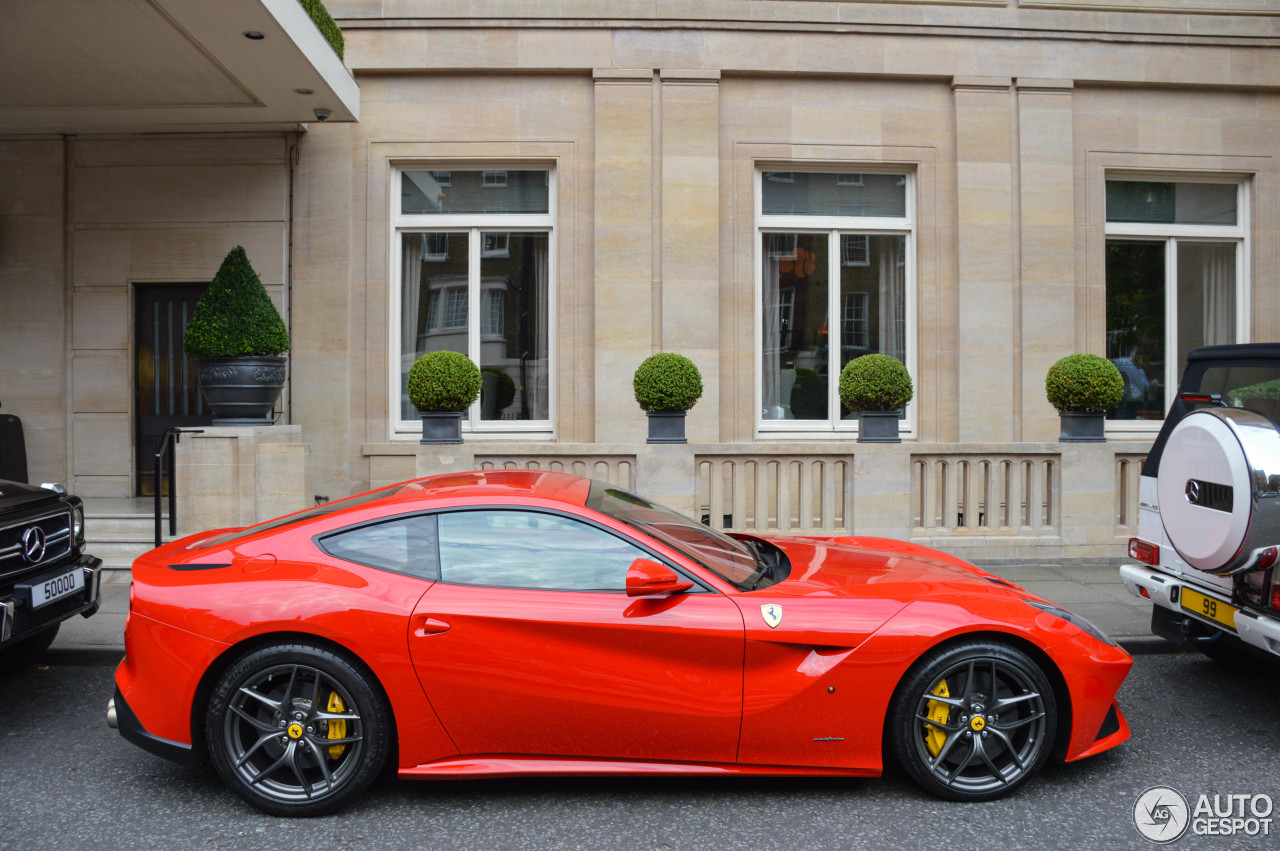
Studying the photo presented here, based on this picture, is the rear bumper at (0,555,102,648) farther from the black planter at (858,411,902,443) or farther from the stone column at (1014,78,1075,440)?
the stone column at (1014,78,1075,440)

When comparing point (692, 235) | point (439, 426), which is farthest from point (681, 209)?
point (439, 426)

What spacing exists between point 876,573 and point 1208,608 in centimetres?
198

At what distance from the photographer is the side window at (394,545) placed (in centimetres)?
370

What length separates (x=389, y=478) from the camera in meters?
9.78

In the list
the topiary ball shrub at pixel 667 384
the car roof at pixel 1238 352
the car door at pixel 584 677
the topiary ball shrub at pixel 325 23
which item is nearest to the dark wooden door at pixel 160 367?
the topiary ball shrub at pixel 325 23

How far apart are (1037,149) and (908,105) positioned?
1.64 meters

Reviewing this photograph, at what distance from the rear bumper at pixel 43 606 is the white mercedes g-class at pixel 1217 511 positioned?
6.12 meters

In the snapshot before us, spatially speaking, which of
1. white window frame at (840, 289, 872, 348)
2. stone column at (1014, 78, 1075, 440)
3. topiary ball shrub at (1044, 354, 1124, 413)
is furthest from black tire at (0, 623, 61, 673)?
stone column at (1014, 78, 1075, 440)

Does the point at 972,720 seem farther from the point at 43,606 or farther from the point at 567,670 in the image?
the point at 43,606

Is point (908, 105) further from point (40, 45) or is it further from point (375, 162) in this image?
point (40, 45)

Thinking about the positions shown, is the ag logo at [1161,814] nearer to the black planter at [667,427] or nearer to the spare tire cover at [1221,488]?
the spare tire cover at [1221,488]

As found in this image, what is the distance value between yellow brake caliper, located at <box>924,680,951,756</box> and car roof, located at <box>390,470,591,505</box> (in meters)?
1.75

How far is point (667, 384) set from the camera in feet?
26.2

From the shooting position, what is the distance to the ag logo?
3.39 meters
